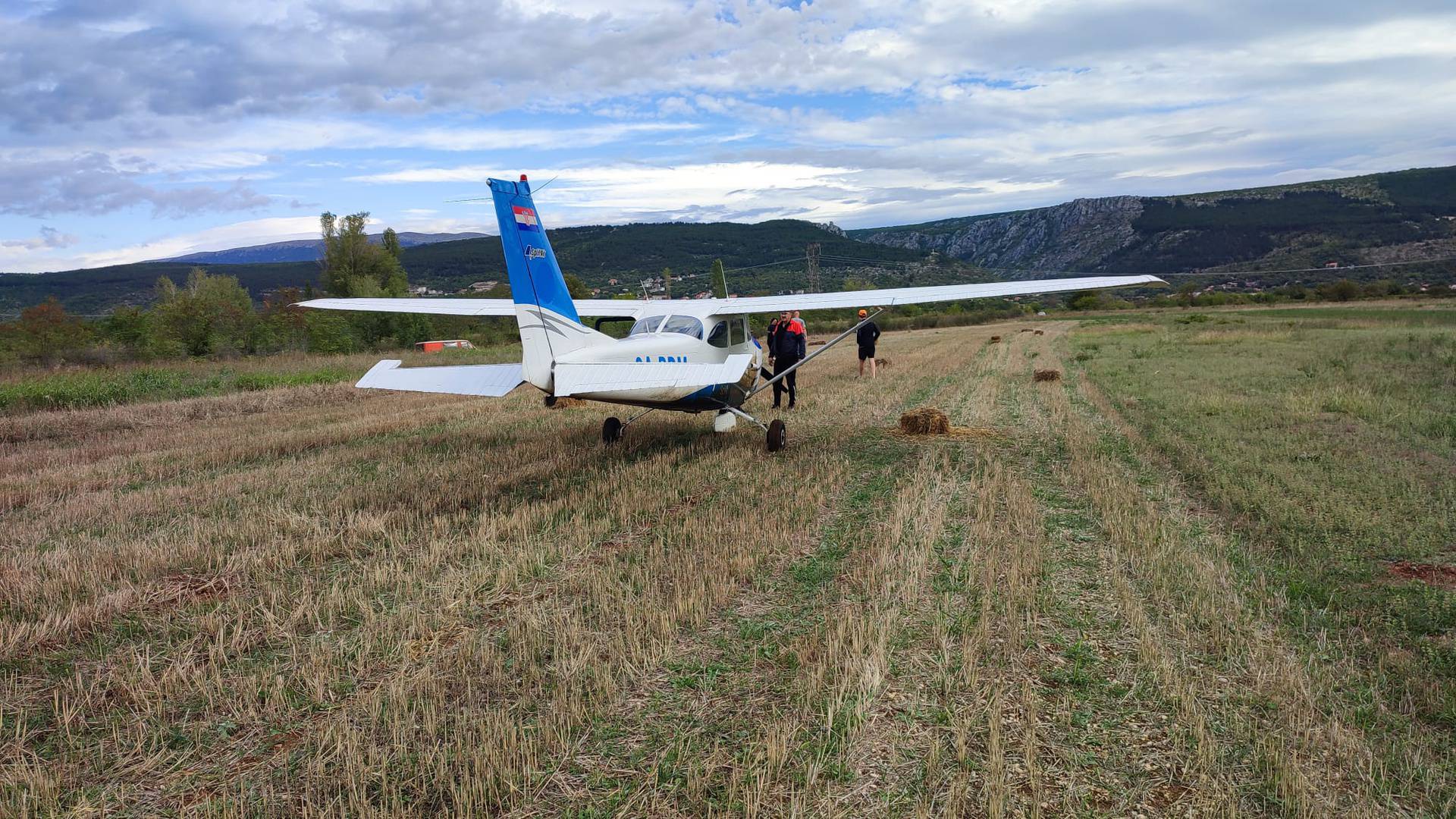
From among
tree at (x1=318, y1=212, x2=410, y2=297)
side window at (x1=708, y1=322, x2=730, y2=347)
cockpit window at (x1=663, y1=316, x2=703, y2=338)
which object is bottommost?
side window at (x1=708, y1=322, x2=730, y2=347)

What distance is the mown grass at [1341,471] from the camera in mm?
4363

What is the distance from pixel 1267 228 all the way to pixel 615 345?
11732 centimetres

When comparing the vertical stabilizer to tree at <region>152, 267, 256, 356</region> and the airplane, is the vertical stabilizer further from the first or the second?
tree at <region>152, 267, 256, 356</region>

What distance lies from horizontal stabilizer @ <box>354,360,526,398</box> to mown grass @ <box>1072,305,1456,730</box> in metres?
8.09

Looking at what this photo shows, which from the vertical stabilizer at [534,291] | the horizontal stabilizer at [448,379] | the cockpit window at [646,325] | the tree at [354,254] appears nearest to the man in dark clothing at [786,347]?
the cockpit window at [646,325]

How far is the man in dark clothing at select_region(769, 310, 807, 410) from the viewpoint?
43.8 feet

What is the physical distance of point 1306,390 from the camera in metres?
13.4

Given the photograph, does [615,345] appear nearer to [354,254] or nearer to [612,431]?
[612,431]

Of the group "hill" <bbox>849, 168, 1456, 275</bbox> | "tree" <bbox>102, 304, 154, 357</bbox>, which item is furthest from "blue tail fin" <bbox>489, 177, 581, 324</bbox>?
"hill" <bbox>849, 168, 1456, 275</bbox>

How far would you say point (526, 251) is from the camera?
9.27m

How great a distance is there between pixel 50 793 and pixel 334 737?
109cm

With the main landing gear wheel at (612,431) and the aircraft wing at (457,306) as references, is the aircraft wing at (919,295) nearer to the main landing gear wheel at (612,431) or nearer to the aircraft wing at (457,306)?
the aircraft wing at (457,306)

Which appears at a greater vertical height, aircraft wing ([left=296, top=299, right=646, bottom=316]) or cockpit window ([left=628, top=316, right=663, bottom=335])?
aircraft wing ([left=296, top=299, right=646, bottom=316])

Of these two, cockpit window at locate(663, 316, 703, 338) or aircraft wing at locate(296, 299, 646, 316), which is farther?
aircraft wing at locate(296, 299, 646, 316)
